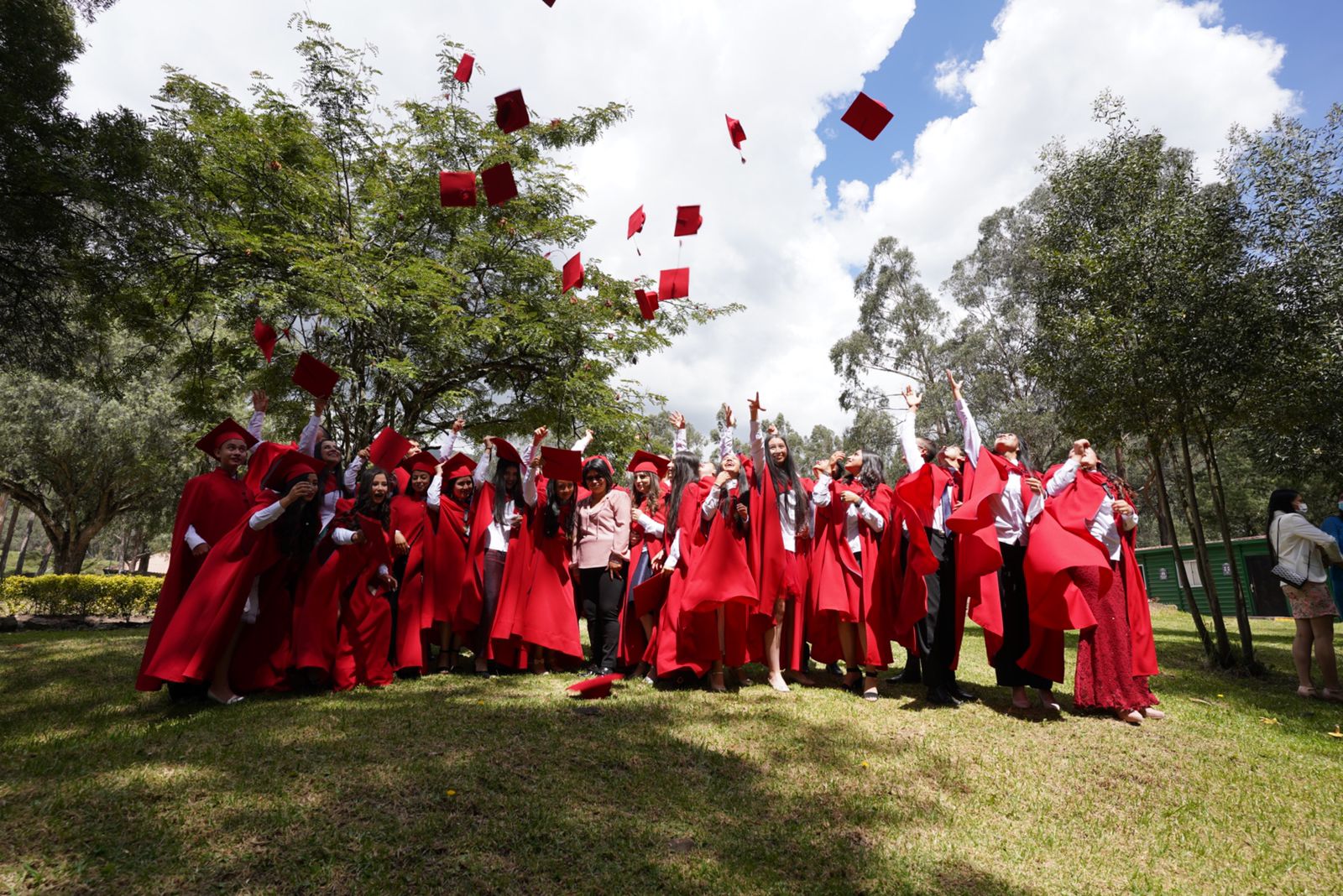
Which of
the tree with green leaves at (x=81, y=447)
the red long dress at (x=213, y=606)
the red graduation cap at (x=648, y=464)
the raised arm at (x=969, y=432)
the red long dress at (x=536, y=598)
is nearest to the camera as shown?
the red long dress at (x=213, y=606)

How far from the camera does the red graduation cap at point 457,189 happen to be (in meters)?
9.34

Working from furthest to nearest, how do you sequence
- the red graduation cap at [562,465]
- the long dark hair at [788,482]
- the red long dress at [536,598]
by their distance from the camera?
1. the red long dress at [536,598]
2. the red graduation cap at [562,465]
3. the long dark hair at [788,482]

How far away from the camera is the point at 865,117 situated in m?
6.66

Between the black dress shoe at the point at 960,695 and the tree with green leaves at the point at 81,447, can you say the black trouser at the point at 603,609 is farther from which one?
the tree with green leaves at the point at 81,447

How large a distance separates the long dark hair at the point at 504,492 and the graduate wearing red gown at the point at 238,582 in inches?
67.9

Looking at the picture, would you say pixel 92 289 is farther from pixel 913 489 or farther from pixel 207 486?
pixel 913 489

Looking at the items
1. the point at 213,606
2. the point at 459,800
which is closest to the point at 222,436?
the point at 213,606

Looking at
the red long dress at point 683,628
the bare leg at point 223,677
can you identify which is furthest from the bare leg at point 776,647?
the bare leg at point 223,677

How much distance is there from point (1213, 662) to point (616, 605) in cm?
796

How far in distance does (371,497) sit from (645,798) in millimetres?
3768

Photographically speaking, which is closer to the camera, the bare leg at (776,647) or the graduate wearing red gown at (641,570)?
the bare leg at (776,647)

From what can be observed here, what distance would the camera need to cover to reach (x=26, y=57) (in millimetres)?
7633

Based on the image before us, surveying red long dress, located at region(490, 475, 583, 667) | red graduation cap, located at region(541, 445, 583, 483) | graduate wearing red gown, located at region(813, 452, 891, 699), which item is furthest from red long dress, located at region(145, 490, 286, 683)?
graduate wearing red gown, located at region(813, 452, 891, 699)

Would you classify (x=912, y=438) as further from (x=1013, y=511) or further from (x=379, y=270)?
(x=379, y=270)
